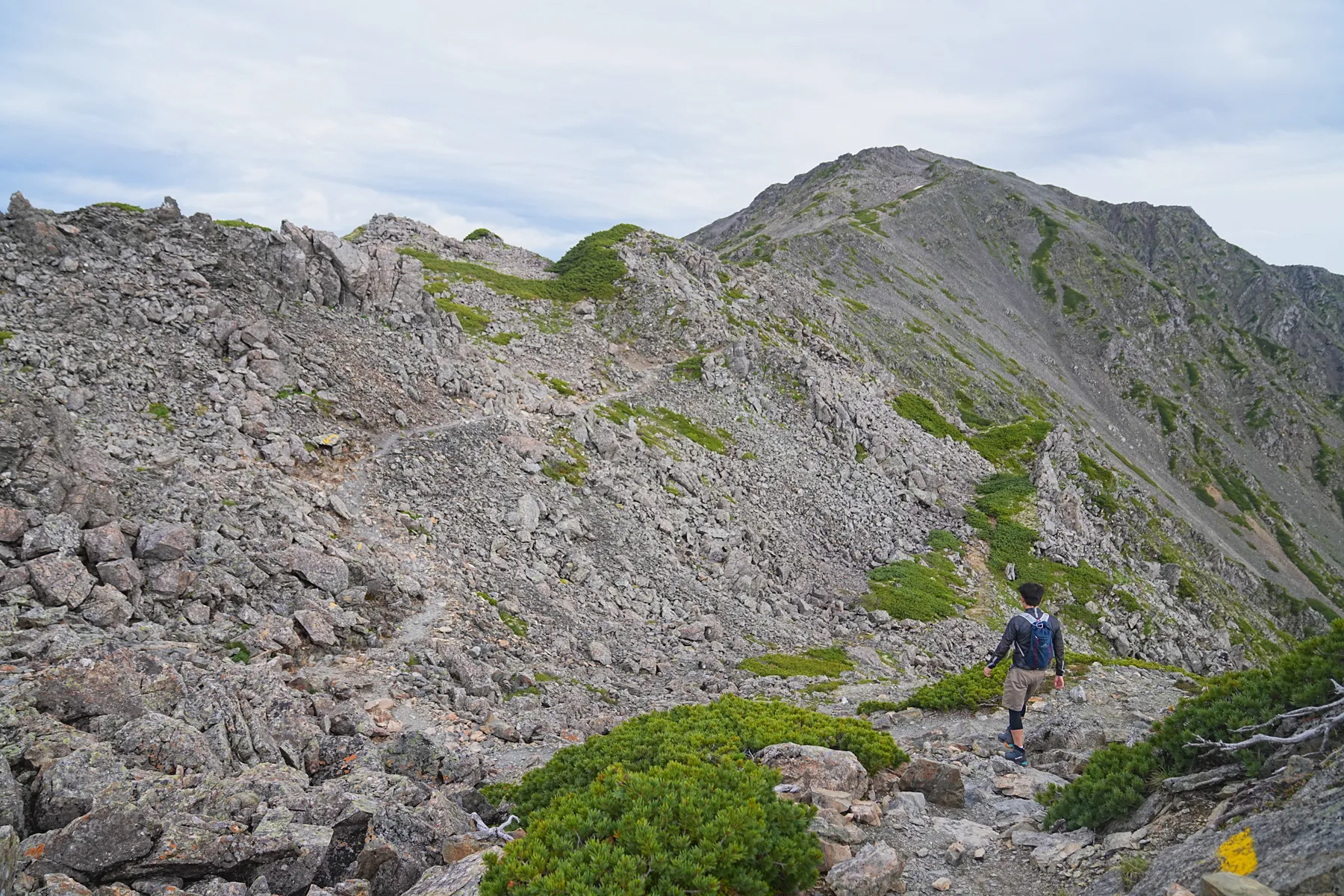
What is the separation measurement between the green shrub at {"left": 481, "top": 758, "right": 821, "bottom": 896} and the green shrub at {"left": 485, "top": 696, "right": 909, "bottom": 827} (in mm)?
1335

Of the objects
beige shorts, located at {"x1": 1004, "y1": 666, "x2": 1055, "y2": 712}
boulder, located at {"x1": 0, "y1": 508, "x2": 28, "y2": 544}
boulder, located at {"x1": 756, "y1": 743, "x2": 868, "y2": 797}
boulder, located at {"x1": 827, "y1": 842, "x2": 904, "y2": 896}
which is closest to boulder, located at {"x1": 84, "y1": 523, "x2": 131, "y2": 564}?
boulder, located at {"x1": 0, "y1": 508, "x2": 28, "y2": 544}

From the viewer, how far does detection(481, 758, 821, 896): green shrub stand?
7.45 meters

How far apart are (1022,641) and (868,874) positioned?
24.3 ft

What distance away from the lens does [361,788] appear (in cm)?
1184

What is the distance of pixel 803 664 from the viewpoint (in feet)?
94.5

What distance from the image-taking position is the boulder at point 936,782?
12227 millimetres

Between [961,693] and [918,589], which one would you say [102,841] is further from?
[918,589]

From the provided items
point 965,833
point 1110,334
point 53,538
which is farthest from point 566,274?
point 1110,334

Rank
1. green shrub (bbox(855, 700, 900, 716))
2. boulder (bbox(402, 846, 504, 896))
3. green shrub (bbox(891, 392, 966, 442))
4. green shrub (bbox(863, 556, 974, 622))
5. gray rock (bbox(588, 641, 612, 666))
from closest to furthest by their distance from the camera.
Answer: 1. boulder (bbox(402, 846, 504, 896))
2. green shrub (bbox(855, 700, 900, 716))
3. gray rock (bbox(588, 641, 612, 666))
4. green shrub (bbox(863, 556, 974, 622))
5. green shrub (bbox(891, 392, 966, 442))

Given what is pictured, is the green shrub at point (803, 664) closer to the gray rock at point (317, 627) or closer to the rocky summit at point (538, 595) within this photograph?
the rocky summit at point (538, 595)

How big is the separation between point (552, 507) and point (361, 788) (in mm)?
19396

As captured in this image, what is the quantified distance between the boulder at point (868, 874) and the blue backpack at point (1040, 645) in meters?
6.70

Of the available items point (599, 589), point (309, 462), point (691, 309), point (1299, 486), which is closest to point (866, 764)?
point (599, 589)

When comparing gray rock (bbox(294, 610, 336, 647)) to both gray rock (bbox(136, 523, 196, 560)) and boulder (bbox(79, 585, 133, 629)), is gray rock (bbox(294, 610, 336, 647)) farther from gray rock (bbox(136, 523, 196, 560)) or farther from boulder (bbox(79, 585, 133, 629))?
boulder (bbox(79, 585, 133, 629))
